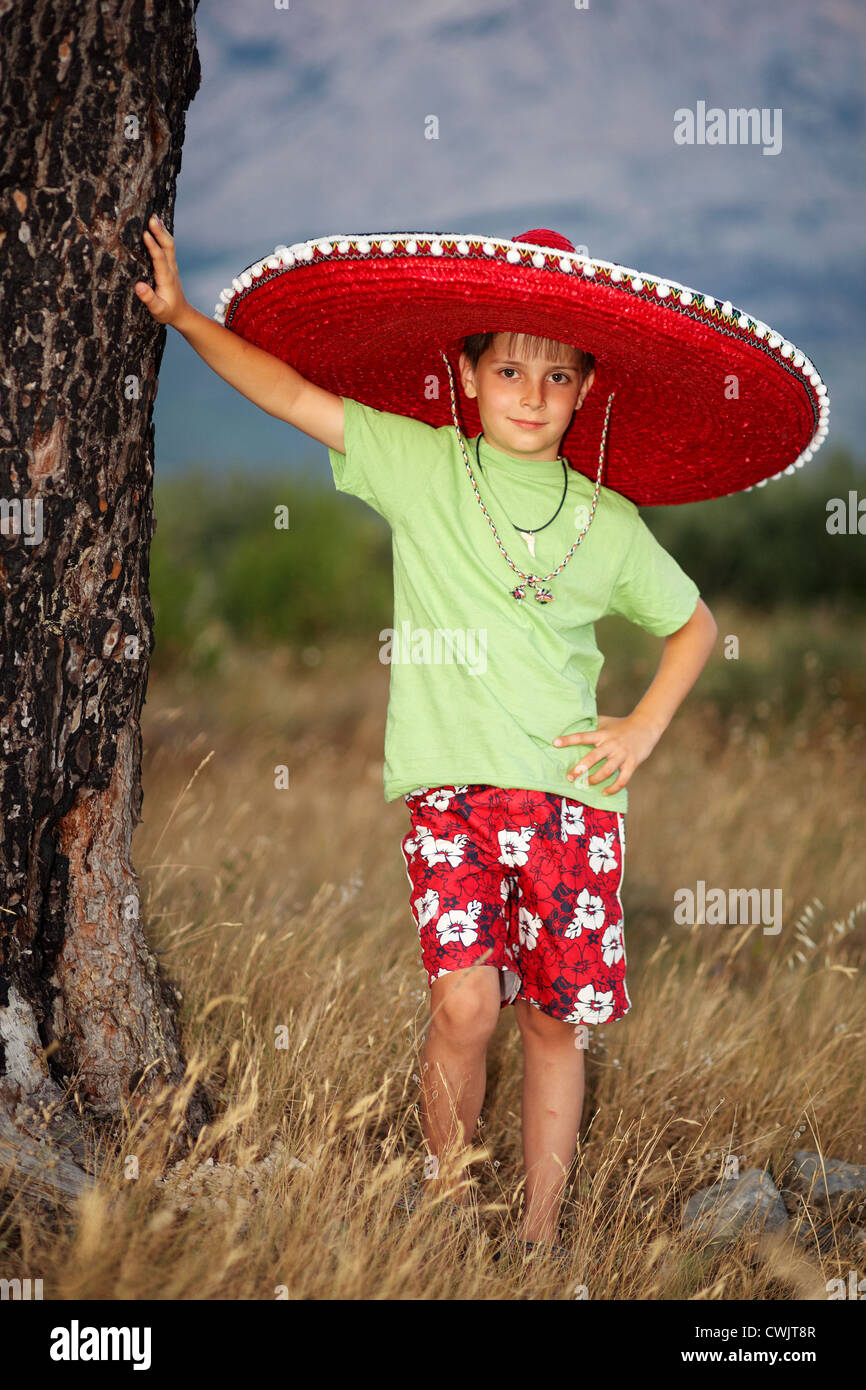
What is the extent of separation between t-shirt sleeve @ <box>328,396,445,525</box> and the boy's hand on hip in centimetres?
66

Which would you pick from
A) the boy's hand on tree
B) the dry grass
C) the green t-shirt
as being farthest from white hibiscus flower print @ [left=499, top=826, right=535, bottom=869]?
the boy's hand on tree

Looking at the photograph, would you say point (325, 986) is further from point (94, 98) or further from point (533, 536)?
point (94, 98)

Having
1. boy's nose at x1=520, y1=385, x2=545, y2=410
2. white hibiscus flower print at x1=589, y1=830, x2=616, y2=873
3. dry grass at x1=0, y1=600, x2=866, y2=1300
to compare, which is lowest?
dry grass at x1=0, y1=600, x2=866, y2=1300

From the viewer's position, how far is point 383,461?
271 cm

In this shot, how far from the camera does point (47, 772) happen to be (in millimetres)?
2332

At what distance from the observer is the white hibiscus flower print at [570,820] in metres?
2.63

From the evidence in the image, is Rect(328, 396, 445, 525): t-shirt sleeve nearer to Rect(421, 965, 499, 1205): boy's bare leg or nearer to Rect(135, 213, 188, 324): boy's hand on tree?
Rect(135, 213, 188, 324): boy's hand on tree

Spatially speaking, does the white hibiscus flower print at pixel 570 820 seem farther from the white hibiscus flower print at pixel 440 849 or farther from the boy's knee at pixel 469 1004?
the boy's knee at pixel 469 1004

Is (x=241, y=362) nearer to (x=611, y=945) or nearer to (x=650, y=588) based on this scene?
(x=650, y=588)

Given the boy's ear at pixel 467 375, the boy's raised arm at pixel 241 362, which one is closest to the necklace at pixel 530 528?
the boy's ear at pixel 467 375

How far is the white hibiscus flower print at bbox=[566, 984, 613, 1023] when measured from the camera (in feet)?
8.53

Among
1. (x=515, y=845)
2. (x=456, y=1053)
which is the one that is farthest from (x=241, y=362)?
(x=456, y=1053)

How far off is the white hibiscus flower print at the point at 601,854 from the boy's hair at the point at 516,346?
1076mm
